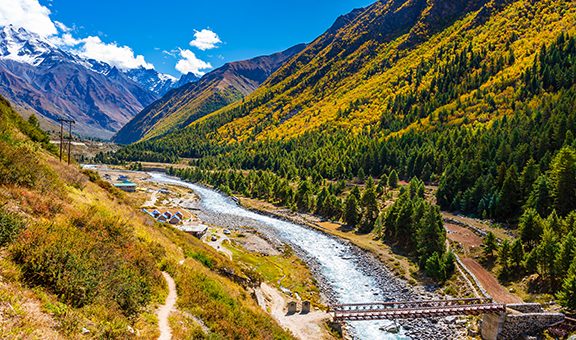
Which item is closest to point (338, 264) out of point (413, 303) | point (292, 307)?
point (413, 303)

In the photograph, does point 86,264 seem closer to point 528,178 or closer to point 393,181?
point 528,178

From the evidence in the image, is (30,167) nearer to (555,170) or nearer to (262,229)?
(262,229)

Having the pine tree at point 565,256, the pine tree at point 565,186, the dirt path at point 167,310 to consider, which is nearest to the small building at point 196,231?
the dirt path at point 167,310

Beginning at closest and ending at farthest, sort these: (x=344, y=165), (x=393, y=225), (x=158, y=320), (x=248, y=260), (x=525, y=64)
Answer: (x=158, y=320) → (x=248, y=260) → (x=393, y=225) → (x=344, y=165) → (x=525, y=64)

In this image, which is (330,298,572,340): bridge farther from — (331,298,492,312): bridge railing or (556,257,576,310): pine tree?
(556,257,576,310): pine tree

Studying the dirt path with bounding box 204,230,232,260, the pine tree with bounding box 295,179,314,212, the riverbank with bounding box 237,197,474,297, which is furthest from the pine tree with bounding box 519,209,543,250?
the pine tree with bounding box 295,179,314,212

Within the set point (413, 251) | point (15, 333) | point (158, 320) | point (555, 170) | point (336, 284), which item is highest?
point (555, 170)

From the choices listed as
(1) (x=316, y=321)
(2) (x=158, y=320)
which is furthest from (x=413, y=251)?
(2) (x=158, y=320)
